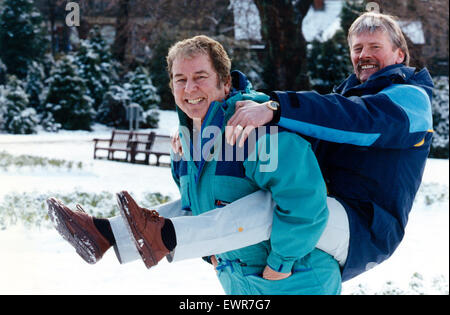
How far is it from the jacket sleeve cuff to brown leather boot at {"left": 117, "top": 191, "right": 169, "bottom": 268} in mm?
455

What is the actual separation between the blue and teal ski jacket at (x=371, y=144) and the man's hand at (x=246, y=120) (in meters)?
0.07

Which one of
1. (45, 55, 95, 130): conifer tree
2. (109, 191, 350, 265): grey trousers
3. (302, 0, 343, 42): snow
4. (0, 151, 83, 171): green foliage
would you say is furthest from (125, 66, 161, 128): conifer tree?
(109, 191, 350, 265): grey trousers

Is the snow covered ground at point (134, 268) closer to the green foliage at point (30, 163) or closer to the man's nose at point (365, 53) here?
the green foliage at point (30, 163)

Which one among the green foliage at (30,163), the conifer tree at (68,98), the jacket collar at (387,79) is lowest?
the green foliage at (30,163)

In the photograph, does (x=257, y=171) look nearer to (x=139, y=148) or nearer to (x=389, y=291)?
(x=389, y=291)

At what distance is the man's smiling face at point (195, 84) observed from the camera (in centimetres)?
223

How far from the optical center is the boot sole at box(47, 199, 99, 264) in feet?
6.55

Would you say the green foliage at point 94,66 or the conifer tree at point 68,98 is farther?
the green foliage at point 94,66

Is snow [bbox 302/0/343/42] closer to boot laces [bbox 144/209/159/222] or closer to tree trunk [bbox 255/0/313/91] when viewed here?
tree trunk [bbox 255/0/313/91]

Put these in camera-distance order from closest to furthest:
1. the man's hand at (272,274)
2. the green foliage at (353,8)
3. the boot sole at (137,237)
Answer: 1. the boot sole at (137,237)
2. the man's hand at (272,274)
3. the green foliage at (353,8)

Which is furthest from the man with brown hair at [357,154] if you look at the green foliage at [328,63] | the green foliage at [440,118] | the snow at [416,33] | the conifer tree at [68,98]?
the conifer tree at [68,98]

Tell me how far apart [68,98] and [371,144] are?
54.2 feet

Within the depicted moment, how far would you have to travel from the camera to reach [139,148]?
1224 centimetres

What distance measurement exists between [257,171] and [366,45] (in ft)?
2.92
